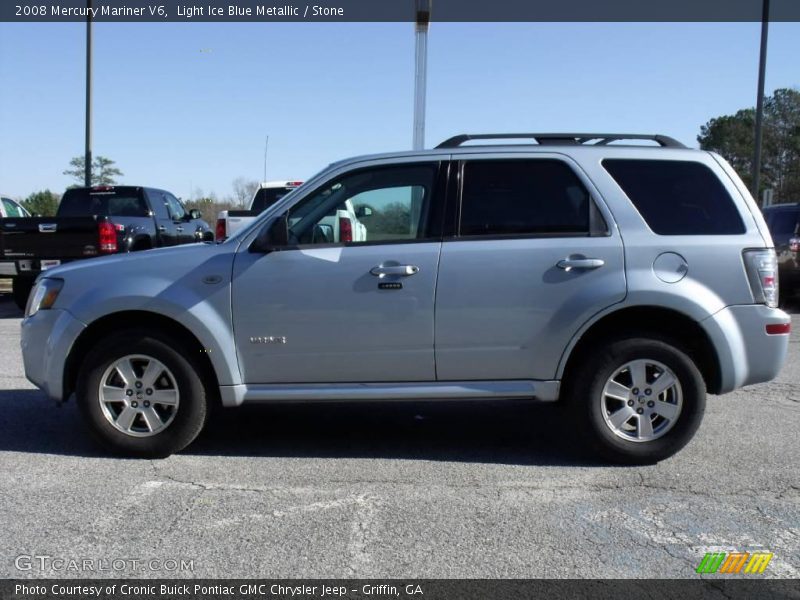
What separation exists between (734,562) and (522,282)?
196 centimetres

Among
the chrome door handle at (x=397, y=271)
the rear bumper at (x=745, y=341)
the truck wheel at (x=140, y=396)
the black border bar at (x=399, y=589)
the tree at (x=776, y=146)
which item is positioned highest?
the tree at (x=776, y=146)

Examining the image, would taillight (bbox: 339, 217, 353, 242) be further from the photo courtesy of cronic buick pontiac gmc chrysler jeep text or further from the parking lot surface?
the parking lot surface

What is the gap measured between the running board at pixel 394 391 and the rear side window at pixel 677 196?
50.5 inches

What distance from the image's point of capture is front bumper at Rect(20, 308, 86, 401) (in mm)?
4852

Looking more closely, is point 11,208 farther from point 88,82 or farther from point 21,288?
point 21,288

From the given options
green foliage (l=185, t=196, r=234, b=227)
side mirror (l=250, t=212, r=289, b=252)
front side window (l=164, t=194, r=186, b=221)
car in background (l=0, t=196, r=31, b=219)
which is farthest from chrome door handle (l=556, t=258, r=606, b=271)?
green foliage (l=185, t=196, r=234, b=227)

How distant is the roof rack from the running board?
5.32ft

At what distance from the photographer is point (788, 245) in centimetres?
1304

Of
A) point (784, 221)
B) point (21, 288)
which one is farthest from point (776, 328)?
point (21, 288)

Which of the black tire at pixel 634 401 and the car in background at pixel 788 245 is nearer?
the black tire at pixel 634 401

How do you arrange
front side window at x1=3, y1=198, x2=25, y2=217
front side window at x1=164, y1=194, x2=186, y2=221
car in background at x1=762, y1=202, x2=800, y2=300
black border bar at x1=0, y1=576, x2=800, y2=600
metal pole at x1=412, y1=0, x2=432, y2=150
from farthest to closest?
front side window at x1=3, y1=198, x2=25, y2=217, front side window at x1=164, y1=194, x2=186, y2=221, car in background at x1=762, y1=202, x2=800, y2=300, metal pole at x1=412, y1=0, x2=432, y2=150, black border bar at x1=0, y1=576, x2=800, y2=600

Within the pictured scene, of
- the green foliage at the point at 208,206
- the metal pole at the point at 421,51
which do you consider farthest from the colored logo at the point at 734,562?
the green foliage at the point at 208,206

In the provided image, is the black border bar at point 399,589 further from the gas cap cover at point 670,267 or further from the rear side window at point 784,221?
the rear side window at point 784,221

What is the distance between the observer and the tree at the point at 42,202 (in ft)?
120
